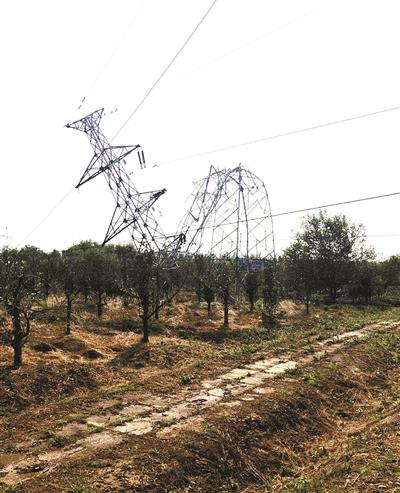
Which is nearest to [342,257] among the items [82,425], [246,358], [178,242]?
[178,242]

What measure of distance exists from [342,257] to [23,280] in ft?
137

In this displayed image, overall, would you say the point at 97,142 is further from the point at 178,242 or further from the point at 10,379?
the point at 10,379

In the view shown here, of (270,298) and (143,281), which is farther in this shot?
(270,298)

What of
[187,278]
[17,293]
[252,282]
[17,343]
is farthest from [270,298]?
[17,343]

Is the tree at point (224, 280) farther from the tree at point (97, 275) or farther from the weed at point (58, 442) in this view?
the weed at point (58, 442)

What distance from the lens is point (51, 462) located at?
6.75 meters

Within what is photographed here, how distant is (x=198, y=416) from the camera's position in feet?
28.8

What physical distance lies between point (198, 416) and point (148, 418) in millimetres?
1088

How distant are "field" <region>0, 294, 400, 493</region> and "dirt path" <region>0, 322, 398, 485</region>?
0.03 metres

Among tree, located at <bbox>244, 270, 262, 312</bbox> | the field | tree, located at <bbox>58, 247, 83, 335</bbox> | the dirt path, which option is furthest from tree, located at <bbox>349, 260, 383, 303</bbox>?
the dirt path

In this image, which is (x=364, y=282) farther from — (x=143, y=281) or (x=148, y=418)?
(x=148, y=418)

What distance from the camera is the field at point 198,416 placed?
662cm

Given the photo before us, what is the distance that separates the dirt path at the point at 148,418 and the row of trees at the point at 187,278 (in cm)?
485

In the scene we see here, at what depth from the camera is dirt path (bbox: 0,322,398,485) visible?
6.79 meters
